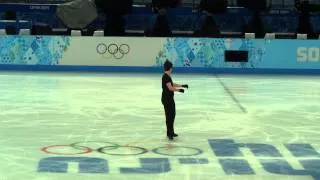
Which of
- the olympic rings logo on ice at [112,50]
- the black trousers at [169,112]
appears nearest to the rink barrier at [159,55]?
the olympic rings logo on ice at [112,50]

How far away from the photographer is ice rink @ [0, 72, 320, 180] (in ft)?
23.3

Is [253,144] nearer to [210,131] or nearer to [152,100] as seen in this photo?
[210,131]

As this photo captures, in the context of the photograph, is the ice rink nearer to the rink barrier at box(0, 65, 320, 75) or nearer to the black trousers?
the black trousers

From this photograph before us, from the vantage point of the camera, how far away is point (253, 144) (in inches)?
343

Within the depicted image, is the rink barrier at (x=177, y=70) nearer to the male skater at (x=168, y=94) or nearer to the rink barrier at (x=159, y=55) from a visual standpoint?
the rink barrier at (x=159, y=55)

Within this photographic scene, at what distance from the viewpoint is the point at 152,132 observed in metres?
9.53

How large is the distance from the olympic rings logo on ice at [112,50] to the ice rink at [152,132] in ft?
9.79

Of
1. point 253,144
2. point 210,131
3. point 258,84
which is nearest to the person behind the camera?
point 253,144

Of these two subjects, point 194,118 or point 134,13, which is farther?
point 134,13

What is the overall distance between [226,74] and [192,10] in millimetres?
4939

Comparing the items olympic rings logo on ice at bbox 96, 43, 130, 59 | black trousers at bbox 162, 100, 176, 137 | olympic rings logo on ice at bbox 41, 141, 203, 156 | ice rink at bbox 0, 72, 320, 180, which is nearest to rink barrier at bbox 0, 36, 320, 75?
olympic rings logo on ice at bbox 96, 43, 130, 59

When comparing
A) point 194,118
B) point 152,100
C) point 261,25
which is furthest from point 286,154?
point 261,25

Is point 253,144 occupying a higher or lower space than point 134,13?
lower

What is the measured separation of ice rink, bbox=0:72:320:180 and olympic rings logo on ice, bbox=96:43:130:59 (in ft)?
9.79
